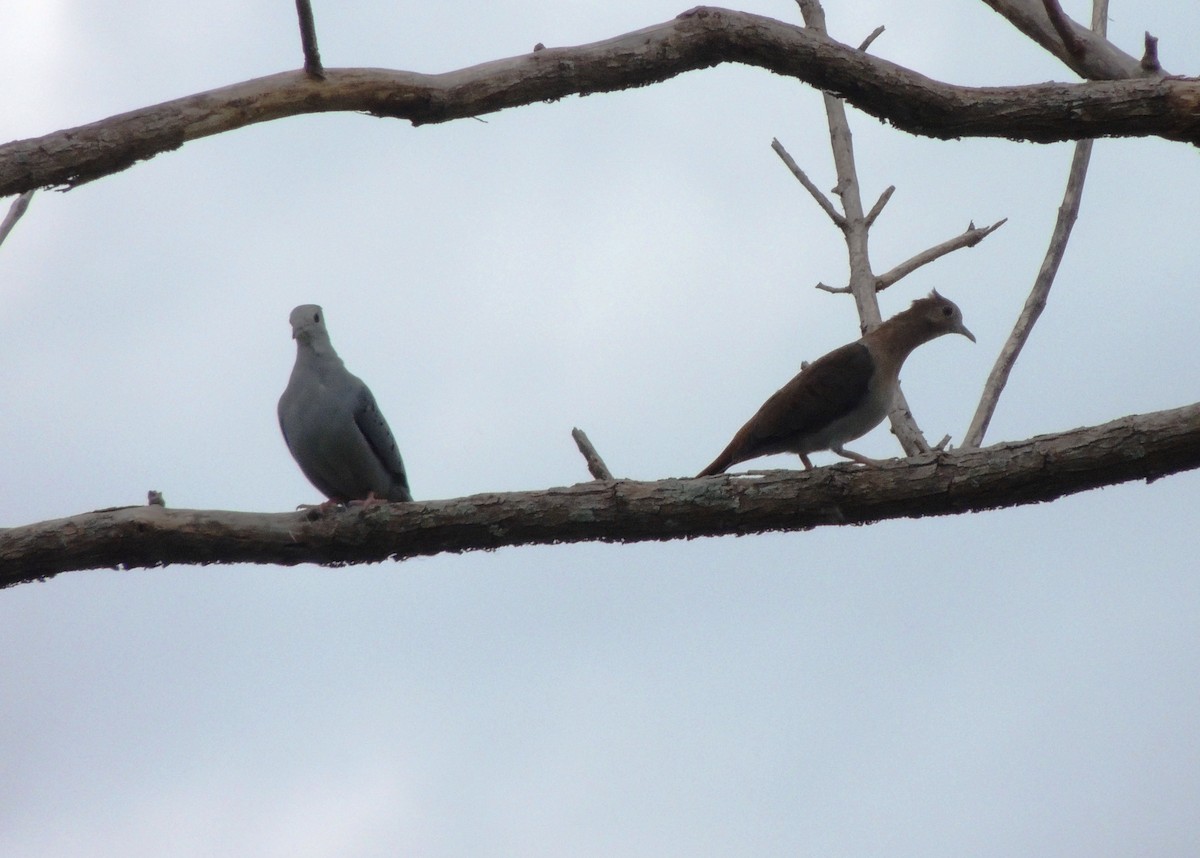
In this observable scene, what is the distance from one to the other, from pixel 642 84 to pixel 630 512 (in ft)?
5.58

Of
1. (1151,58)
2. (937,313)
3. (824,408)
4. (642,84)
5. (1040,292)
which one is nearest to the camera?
(642,84)

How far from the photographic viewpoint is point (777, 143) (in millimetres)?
7449

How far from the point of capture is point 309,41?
4.31m

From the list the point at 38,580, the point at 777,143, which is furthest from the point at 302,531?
the point at 777,143

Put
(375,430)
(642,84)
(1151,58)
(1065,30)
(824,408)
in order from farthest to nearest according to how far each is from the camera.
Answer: (824,408)
(375,430)
(1065,30)
(1151,58)
(642,84)

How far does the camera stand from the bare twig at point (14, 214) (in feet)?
17.8

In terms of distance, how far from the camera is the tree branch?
13.9ft

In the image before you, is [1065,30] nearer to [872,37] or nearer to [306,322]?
[872,37]

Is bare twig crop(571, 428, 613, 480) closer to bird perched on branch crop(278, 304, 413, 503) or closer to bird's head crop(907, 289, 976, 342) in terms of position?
bird perched on branch crop(278, 304, 413, 503)

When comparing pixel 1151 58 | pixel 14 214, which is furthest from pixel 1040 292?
pixel 14 214

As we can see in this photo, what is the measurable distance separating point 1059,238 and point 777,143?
1770 millimetres

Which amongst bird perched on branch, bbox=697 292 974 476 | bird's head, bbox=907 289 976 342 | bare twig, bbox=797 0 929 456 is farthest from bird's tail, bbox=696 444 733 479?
bird's head, bbox=907 289 976 342

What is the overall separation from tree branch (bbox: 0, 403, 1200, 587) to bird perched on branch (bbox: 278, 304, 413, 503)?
1.25m

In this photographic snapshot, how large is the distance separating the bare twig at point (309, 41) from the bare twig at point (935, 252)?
156 inches
